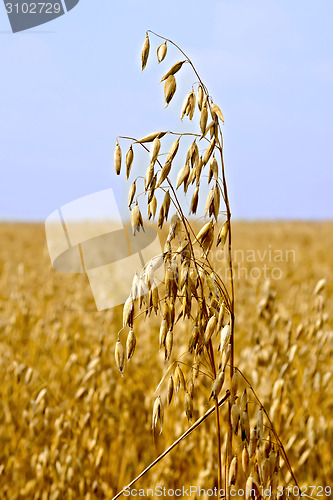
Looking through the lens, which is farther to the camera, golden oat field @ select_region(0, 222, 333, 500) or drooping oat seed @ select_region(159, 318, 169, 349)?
golden oat field @ select_region(0, 222, 333, 500)

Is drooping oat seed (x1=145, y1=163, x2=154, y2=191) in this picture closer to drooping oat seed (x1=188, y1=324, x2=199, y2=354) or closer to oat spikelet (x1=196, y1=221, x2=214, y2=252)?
oat spikelet (x1=196, y1=221, x2=214, y2=252)

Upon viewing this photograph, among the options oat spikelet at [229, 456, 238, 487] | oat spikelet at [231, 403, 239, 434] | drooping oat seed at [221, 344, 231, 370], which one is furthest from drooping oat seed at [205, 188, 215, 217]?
oat spikelet at [229, 456, 238, 487]

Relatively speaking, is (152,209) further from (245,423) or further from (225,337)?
(245,423)

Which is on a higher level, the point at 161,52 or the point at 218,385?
the point at 161,52

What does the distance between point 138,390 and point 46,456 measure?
920 millimetres

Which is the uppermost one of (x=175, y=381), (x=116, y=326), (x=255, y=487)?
(x=175, y=381)

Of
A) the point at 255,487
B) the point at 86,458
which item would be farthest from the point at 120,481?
the point at 255,487

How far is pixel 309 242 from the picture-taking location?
529 inches

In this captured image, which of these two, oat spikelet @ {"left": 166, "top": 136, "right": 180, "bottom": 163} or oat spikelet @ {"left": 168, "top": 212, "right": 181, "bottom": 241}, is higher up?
oat spikelet @ {"left": 166, "top": 136, "right": 180, "bottom": 163}

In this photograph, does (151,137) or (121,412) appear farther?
(121,412)

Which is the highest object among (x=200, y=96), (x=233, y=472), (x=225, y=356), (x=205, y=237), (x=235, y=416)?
(x=200, y=96)

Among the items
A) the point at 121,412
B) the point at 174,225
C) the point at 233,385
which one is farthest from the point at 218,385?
the point at 121,412

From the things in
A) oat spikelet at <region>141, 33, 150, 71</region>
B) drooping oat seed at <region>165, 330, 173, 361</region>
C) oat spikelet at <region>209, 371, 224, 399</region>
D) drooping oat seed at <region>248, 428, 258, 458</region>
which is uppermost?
oat spikelet at <region>141, 33, 150, 71</region>

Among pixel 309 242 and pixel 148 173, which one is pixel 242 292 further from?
pixel 309 242
